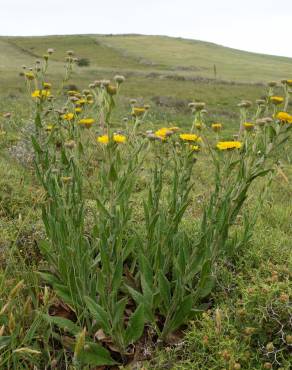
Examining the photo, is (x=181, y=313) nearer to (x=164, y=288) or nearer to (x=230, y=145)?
(x=164, y=288)

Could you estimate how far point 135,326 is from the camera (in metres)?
2.55

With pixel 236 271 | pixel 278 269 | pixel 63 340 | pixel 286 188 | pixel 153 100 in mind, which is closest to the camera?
pixel 63 340

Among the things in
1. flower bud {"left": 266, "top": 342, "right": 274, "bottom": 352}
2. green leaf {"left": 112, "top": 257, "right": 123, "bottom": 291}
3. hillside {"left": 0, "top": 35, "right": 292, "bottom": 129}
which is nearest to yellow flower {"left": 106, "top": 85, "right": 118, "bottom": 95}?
green leaf {"left": 112, "top": 257, "right": 123, "bottom": 291}

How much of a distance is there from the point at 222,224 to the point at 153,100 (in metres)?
19.5

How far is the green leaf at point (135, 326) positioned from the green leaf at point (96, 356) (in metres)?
0.15

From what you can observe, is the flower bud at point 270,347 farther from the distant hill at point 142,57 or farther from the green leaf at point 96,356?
the distant hill at point 142,57

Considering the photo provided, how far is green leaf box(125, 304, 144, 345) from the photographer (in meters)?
2.50

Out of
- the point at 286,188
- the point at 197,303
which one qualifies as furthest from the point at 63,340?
the point at 286,188

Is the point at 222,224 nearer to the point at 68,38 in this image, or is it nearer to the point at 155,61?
the point at 155,61

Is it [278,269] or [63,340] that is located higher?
[278,269]

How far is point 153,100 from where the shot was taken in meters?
21.8

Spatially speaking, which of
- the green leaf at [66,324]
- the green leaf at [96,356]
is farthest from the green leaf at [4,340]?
the green leaf at [96,356]

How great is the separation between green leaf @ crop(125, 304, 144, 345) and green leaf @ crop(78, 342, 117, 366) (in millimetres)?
151

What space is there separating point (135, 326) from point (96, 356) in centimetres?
26
